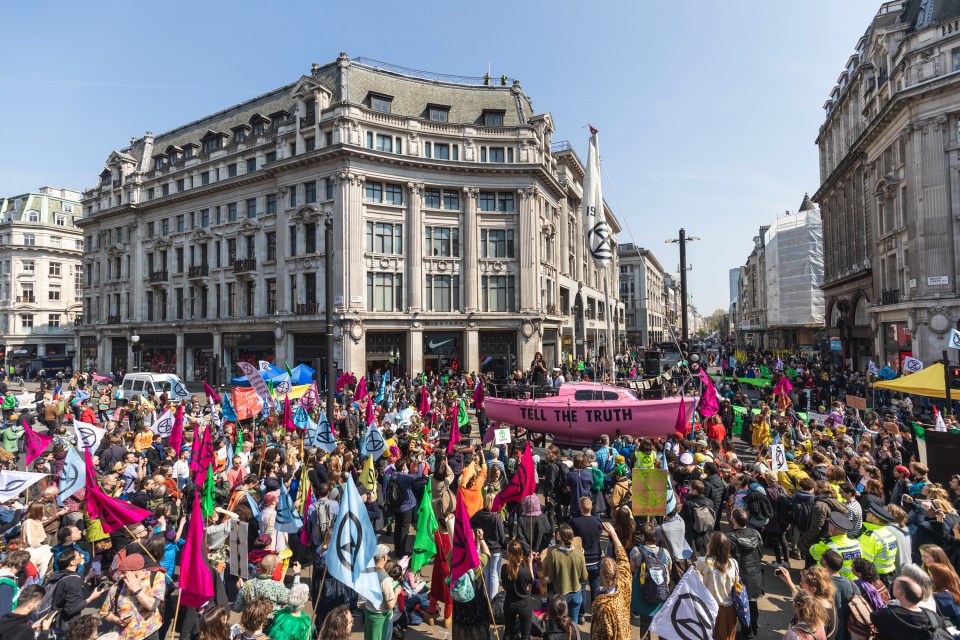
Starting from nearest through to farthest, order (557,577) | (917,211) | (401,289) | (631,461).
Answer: (557,577) < (631,461) < (917,211) < (401,289)

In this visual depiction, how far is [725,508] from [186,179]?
4948cm

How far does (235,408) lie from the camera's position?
17281 millimetres

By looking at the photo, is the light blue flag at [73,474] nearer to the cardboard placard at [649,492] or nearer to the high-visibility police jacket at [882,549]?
the cardboard placard at [649,492]

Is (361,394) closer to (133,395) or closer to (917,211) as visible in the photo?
(133,395)

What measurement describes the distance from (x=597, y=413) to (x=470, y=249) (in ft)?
78.1

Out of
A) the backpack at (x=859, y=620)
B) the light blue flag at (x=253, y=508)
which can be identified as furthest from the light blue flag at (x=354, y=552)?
the backpack at (x=859, y=620)

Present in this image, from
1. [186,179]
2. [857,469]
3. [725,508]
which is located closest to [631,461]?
[725,508]

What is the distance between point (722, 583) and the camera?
19.1 ft

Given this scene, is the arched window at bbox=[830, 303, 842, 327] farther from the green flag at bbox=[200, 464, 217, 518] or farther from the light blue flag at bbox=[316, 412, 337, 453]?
the green flag at bbox=[200, 464, 217, 518]

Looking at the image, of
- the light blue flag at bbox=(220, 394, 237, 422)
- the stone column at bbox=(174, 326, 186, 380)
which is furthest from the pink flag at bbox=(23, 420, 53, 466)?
the stone column at bbox=(174, 326, 186, 380)

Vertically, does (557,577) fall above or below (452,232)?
below

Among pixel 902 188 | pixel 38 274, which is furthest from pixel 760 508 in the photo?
pixel 38 274

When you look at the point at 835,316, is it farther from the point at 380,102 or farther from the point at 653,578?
the point at 653,578

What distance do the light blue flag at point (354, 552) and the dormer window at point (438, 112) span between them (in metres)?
37.0
